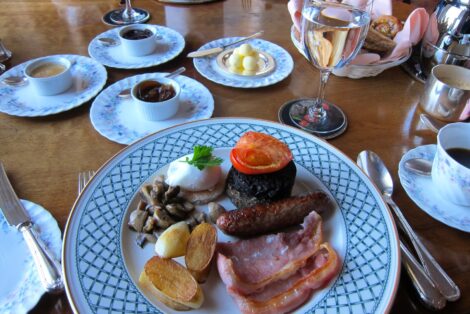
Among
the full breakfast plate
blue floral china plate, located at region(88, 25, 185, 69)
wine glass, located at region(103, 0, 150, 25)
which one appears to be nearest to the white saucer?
the full breakfast plate

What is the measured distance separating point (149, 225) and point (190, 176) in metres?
0.18

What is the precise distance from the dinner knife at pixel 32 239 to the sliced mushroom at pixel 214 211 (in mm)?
374

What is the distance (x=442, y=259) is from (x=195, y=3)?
1803mm

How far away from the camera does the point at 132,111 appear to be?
4.22ft

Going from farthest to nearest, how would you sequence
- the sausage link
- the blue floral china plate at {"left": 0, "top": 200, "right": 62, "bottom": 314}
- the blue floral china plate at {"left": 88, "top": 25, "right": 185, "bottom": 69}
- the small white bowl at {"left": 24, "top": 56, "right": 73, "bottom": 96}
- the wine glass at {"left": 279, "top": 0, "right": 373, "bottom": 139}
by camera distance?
the blue floral china plate at {"left": 88, "top": 25, "right": 185, "bottom": 69} < the small white bowl at {"left": 24, "top": 56, "right": 73, "bottom": 96} < the wine glass at {"left": 279, "top": 0, "right": 373, "bottom": 139} < the sausage link < the blue floral china plate at {"left": 0, "top": 200, "right": 62, "bottom": 314}

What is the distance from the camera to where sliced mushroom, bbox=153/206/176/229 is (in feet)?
2.93

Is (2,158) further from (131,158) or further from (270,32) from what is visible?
(270,32)

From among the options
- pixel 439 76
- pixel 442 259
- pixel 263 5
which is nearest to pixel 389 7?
pixel 439 76

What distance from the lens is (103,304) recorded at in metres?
0.70

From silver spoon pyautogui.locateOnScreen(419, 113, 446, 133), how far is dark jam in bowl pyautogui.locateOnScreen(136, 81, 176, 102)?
91cm

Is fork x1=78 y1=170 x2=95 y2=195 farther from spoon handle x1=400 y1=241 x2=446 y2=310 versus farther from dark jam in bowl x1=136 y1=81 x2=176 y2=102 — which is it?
spoon handle x1=400 y1=241 x2=446 y2=310

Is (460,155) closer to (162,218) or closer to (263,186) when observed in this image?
(263,186)

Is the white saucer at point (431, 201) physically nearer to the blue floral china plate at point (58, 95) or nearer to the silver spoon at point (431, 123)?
the silver spoon at point (431, 123)

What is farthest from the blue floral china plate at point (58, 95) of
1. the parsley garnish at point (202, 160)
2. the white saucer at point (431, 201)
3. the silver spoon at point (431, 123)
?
the silver spoon at point (431, 123)
